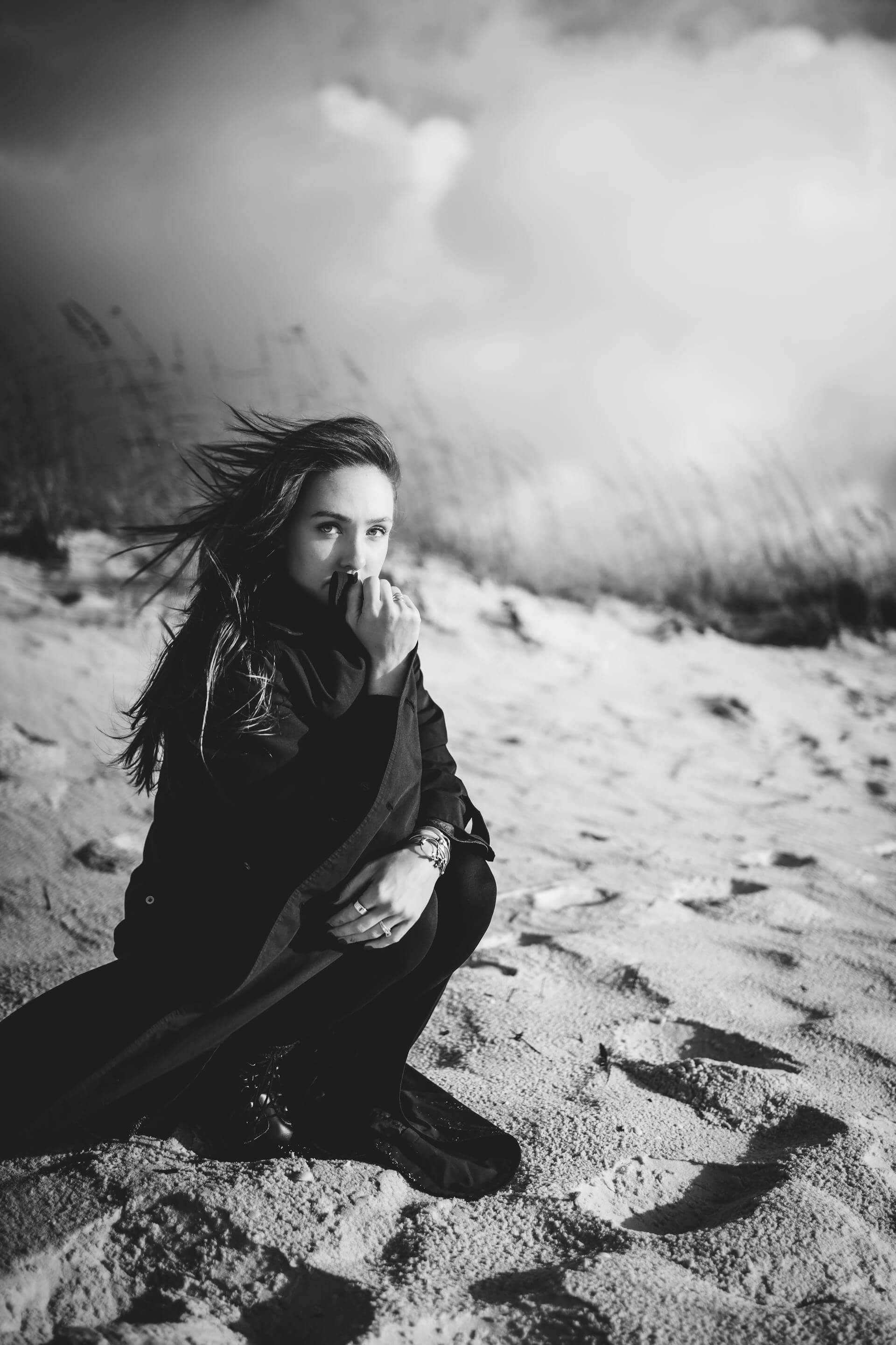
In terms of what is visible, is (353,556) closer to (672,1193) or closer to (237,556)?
(237,556)

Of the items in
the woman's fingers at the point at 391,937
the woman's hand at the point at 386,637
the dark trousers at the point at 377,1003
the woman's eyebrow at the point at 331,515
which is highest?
the woman's eyebrow at the point at 331,515

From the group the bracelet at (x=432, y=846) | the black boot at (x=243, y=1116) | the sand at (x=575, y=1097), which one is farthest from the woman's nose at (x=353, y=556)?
the sand at (x=575, y=1097)

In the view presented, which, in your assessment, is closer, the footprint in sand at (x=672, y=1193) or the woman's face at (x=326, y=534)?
the footprint in sand at (x=672, y=1193)

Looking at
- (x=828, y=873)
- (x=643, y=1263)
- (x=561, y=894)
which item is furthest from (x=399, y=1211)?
(x=828, y=873)

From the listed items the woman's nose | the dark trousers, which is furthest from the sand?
the woman's nose

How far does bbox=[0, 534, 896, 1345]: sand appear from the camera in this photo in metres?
1.08

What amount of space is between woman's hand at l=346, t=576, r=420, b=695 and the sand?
78cm

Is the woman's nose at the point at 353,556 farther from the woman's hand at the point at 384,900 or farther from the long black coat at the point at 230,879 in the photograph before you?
the woman's hand at the point at 384,900

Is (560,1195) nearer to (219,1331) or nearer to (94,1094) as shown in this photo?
(219,1331)

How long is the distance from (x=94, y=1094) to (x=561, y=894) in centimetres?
161

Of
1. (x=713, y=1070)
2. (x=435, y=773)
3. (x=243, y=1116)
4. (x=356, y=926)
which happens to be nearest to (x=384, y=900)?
(x=356, y=926)

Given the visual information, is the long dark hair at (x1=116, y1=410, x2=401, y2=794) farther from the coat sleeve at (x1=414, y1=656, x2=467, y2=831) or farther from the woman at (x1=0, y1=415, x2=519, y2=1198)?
the coat sleeve at (x1=414, y1=656, x2=467, y2=831)

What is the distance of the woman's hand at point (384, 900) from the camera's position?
127 cm

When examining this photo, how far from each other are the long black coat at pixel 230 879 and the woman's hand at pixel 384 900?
1.2 inches
